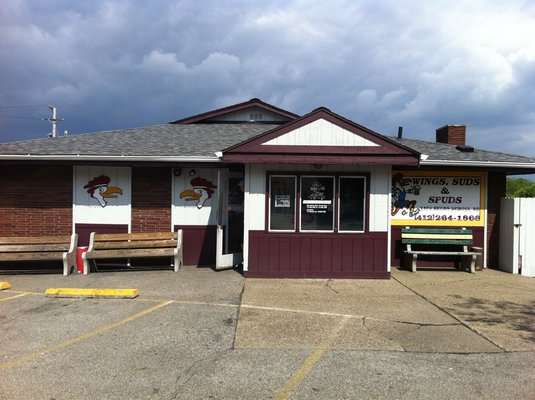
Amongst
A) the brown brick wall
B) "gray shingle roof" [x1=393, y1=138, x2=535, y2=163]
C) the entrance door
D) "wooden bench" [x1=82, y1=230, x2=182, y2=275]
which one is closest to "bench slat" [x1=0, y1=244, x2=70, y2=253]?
"wooden bench" [x1=82, y1=230, x2=182, y2=275]

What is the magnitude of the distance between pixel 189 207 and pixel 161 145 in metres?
1.90

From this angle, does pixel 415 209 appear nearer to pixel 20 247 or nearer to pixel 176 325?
pixel 176 325

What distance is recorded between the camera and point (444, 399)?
3812 mm

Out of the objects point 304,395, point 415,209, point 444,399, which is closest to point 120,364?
point 304,395

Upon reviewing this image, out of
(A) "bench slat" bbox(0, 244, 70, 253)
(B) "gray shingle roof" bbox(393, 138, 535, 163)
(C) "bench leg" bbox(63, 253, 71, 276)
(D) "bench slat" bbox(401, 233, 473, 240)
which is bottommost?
(C) "bench leg" bbox(63, 253, 71, 276)

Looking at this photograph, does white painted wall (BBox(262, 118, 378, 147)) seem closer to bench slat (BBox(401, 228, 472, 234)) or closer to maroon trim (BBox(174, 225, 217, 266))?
bench slat (BBox(401, 228, 472, 234))

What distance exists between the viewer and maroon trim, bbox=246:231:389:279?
9.19m

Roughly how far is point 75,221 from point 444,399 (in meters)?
9.65

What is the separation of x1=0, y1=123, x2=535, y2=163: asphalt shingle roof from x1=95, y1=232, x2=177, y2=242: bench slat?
1947 mm

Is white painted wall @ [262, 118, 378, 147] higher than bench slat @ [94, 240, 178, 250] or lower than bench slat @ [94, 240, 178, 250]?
higher

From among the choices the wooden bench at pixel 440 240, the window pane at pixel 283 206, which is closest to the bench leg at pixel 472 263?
the wooden bench at pixel 440 240

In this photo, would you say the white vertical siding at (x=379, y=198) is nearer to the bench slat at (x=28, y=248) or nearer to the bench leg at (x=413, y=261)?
the bench leg at (x=413, y=261)

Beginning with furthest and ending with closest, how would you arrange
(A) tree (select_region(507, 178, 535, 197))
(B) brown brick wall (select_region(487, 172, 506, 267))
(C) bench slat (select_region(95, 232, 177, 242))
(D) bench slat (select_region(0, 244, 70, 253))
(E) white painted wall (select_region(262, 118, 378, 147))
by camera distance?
(A) tree (select_region(507, 178, 535, 197)) < (B) brown brick wall (select_region(487, 172, 506, 267)) < (C) bench slat (select_region(95, 232, 177, 242)) < (D) bench slat (select_region(0, 244, 70, 253)) < (E) white painted wall (select_region(262, 118, 378, 147))

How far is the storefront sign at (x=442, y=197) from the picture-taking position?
10672 mm
